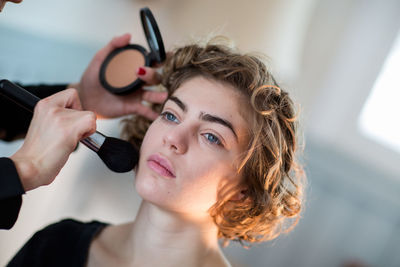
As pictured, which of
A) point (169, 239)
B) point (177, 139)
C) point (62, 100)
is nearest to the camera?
point (62, 100)

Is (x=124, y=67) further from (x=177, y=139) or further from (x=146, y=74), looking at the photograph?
(x=177, y=139)

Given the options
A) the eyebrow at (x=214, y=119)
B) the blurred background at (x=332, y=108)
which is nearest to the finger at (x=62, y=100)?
the eyebrow at (x=214, y=119)

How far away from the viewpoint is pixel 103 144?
2.30 feet

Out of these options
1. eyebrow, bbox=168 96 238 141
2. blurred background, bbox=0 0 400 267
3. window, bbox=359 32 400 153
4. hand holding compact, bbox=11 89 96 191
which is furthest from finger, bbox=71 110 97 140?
window, bbox=359 32 400 153

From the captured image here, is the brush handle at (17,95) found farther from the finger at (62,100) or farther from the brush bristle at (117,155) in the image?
the brush bristle at (117,155)

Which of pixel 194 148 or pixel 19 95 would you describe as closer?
pixel 19 95

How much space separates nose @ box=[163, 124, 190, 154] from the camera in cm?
76

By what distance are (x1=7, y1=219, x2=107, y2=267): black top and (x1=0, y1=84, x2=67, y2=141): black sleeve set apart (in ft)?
0.83

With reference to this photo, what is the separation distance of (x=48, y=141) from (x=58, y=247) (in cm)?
45

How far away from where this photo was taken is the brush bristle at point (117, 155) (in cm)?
71

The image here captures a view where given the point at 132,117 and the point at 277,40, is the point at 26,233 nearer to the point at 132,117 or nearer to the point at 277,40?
the point at 132,117

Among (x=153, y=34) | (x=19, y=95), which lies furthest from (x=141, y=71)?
(x=19, y=95)

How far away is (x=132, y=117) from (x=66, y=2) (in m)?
0.38

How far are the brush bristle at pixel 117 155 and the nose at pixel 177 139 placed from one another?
72mm
